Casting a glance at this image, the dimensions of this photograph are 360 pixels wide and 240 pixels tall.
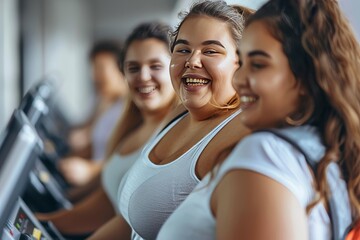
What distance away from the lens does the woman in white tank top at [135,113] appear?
239 cm

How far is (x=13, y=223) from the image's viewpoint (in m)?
1.69

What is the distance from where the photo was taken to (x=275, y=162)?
109 cm

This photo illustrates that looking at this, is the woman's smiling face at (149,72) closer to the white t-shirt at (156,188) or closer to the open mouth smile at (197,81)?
the white t-shirt at (156,188)

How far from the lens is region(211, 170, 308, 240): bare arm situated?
107cm

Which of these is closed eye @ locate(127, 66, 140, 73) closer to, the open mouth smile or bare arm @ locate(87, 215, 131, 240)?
bare arm @ locate(87, 215, 131, 240)

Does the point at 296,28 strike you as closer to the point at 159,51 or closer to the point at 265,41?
the point at 265,41

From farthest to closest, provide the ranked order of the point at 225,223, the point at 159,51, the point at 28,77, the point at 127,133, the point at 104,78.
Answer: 1. the point at 28,77
2. the point at 104,78
3. the point at 127,133
4. the point at 159,51
5. the point at 225,223

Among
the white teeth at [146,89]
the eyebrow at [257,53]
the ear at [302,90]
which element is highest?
the eyebrow at [257,53]

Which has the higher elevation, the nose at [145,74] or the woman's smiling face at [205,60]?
the woman's smiling face at [205,60]

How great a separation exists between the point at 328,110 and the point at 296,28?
150 millimetres

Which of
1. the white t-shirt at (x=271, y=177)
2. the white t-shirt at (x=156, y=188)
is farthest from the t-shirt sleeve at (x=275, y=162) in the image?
the white t-shirt at (x=156, y=188)

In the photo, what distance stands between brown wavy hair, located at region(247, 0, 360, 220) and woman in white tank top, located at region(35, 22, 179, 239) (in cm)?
118

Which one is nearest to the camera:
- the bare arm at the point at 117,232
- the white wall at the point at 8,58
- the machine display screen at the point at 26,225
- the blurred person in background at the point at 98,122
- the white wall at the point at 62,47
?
the machine display screen at the point at 26,225

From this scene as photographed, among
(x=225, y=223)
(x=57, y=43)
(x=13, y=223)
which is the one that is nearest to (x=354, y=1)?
(x=225, y=223)
